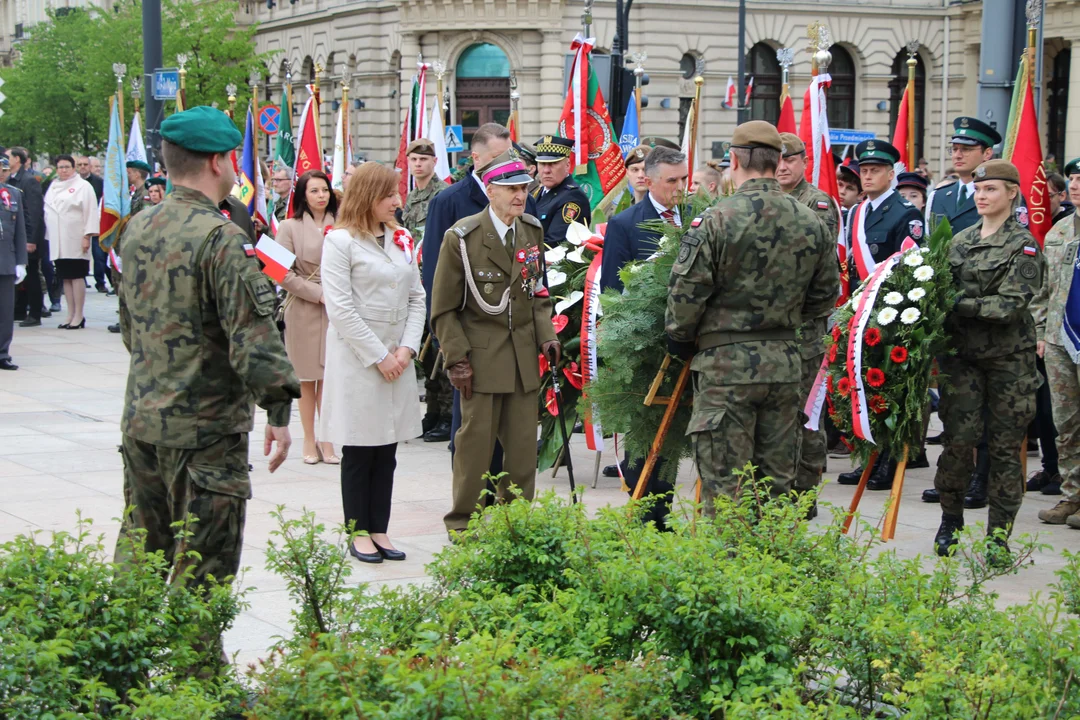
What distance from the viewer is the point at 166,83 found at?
17.9m

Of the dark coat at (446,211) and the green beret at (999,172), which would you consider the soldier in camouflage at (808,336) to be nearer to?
the green beret at (999,172)

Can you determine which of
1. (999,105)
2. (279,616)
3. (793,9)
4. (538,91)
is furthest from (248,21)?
(279,616)

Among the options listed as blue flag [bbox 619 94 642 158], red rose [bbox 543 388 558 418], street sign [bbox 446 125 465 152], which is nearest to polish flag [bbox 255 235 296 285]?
red rose [bbox 543 388 558 418]

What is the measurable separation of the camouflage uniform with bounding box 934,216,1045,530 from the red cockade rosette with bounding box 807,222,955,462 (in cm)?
14

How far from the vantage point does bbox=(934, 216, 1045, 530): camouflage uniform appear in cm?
692

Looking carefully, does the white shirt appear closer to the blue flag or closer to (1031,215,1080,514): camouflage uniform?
(1031,215,1080,514): camouflage uniform

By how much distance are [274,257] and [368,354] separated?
0.76 metres

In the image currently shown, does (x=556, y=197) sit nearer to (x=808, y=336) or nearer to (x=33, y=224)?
(x=808, y=336)

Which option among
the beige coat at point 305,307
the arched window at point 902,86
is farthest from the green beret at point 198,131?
the arched window at point 902,86

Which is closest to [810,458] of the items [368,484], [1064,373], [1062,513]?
[1062,513]

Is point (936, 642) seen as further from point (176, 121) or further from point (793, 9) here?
point (793, 9)

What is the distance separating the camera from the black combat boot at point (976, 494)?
8.66 meters

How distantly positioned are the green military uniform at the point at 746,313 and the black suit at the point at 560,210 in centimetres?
341

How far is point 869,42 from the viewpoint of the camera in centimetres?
4928
